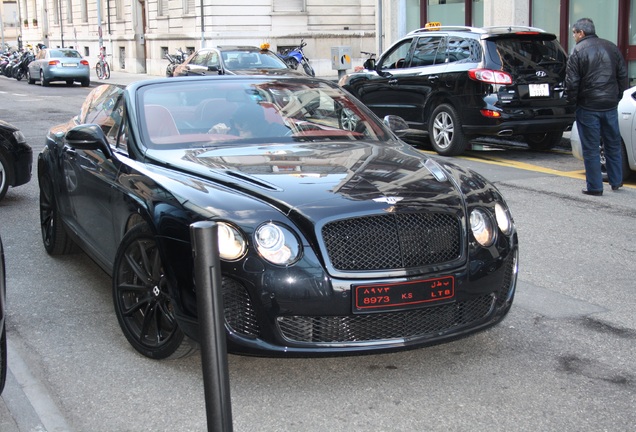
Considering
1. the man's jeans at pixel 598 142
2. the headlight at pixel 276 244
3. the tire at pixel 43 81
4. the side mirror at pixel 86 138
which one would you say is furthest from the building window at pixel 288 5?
the headlight at pixel 276 244

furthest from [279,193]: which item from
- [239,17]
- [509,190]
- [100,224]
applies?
[239,17]

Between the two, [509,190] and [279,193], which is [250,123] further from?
[509,190]

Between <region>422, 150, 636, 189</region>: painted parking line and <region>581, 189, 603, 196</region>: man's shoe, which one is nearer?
<region>581, 189, 603, 196</region>: man's shoe

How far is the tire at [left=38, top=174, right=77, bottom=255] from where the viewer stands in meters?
7.03

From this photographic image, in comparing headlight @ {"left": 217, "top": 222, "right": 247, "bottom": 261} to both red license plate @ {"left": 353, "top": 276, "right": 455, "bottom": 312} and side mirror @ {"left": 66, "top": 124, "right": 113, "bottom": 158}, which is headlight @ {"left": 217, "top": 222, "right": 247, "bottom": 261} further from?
side mirror @ {"left": 66, "top": 124, "right": 113, "bottom": 158}

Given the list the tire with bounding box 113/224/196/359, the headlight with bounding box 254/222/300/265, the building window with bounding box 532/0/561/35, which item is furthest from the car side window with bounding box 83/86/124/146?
the building window with bounding box 532/0/561/35

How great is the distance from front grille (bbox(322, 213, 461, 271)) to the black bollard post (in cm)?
134

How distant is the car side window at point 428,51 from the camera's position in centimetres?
1350

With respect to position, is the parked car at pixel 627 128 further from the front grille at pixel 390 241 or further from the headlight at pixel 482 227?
the front grille at pixel 390 241

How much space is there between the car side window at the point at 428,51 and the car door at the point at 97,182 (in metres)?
7.51

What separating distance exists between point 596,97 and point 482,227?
5.49 m

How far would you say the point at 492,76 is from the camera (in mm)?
12414

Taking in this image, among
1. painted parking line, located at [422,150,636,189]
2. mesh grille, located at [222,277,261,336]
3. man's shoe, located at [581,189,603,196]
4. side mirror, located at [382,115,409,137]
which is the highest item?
side mirror, located at [382,115,409,137]

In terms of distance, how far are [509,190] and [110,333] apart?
5962 millimetres
